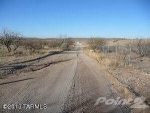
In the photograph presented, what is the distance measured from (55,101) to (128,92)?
3570 mm

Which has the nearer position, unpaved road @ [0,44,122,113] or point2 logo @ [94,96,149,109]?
unpaved road @ [0,44,122,113]

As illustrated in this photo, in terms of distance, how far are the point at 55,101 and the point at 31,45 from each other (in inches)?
1914

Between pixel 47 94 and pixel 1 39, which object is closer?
pixel 47 94

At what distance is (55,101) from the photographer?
1059 cm

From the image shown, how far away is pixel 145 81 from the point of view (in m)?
15.7

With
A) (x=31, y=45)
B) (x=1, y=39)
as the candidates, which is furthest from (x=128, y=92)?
(x=31, y=45)

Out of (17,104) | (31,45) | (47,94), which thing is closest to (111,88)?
(47,94)

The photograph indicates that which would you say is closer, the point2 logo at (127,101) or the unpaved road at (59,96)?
the unpaved road at (59,96)

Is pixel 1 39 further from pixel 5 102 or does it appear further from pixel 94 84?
pixel 5 102

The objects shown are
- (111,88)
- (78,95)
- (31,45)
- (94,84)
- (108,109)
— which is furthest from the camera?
(31,45)

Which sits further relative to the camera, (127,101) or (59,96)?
(59,96)

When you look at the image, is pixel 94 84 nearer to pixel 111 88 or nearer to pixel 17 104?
pixel 111 88

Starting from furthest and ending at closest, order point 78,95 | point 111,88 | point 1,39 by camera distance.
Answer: point 1,39 → point 111,88 → point 78,95

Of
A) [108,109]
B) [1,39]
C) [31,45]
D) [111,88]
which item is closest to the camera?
[108,109]
